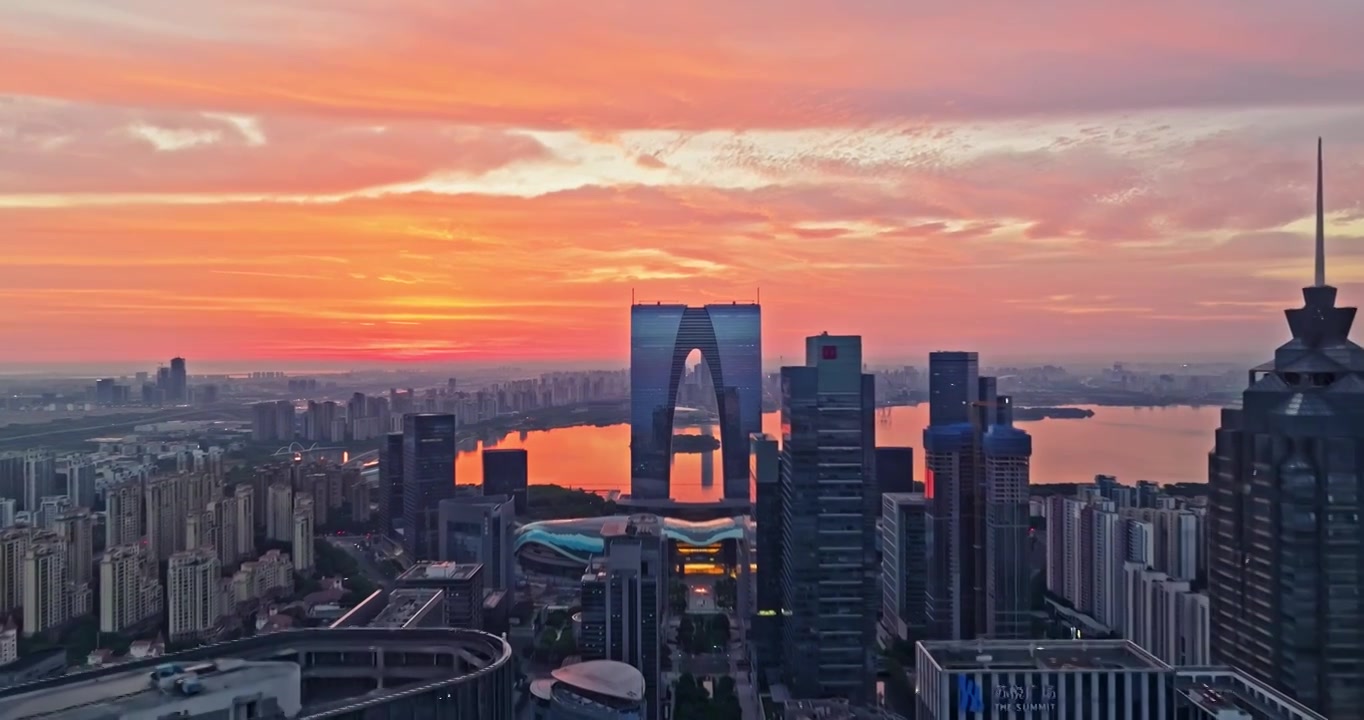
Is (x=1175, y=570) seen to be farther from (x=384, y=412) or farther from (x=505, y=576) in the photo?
(x=384, y=412)

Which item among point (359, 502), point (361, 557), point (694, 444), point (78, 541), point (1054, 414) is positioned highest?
point (1054, 414)

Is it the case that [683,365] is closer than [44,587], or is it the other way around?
[44,587]

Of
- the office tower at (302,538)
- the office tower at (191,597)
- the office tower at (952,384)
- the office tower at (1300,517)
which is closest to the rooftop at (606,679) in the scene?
the office tower at (191,597)

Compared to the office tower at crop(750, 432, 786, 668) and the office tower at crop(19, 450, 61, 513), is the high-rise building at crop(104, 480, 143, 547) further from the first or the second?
the office tower at crop(750, 432, 786, 668)

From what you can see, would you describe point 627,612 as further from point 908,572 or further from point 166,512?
point 166,512

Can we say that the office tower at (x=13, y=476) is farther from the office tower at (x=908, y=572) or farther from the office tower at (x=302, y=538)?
the office tower at (x=908, y=572)

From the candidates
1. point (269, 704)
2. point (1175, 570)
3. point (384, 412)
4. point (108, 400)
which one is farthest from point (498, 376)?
point (269, 704)

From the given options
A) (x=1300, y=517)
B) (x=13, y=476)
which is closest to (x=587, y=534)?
(x=13, y=476)
